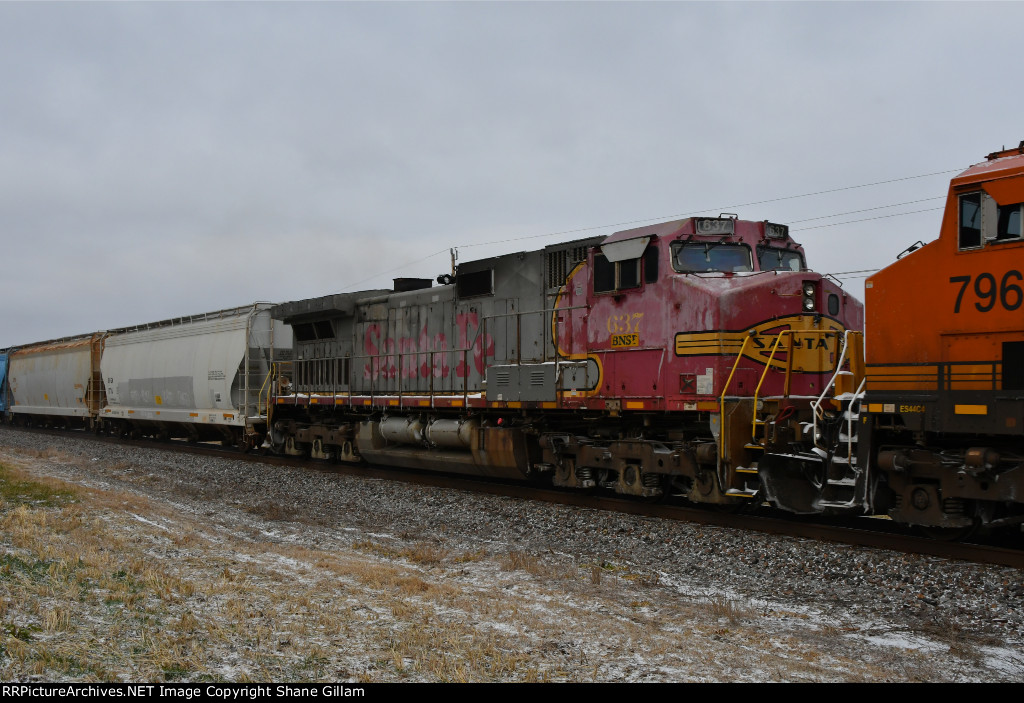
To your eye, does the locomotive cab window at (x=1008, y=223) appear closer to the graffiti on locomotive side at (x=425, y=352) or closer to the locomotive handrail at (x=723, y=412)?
the locomotive handrail at (x=723, y=412)

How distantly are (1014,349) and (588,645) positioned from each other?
481 cm

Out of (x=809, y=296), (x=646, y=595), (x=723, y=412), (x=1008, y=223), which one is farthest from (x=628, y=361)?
(x=1008, y=223)

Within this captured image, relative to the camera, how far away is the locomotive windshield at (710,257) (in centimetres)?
1125

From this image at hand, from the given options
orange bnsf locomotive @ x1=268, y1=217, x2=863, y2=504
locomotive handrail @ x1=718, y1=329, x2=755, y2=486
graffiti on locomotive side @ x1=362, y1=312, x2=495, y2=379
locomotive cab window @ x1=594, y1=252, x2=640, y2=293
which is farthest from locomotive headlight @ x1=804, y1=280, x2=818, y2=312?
graffiti on locomotive side @ x1=362, y1=312, x2=495, y2=379

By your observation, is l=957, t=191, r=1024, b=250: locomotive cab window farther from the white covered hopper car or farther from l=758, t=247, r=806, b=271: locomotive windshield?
the white covered hopper car

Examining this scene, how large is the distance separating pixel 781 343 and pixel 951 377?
307 cm

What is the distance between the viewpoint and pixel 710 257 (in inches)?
447

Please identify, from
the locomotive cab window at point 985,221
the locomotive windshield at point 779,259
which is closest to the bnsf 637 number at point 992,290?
the locomotive cab window at point 985,221

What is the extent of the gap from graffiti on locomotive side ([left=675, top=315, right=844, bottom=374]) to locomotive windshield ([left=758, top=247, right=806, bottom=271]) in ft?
3.29

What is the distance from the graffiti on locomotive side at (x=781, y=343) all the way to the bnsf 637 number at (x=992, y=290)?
251 cm

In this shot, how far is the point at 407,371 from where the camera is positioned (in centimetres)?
1659

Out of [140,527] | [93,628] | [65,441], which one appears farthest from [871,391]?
[65,441]

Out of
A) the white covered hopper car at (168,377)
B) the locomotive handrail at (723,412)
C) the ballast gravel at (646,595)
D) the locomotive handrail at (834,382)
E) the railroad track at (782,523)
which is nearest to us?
the ballast gravel at (646,595)

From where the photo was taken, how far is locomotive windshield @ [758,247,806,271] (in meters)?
11.6
